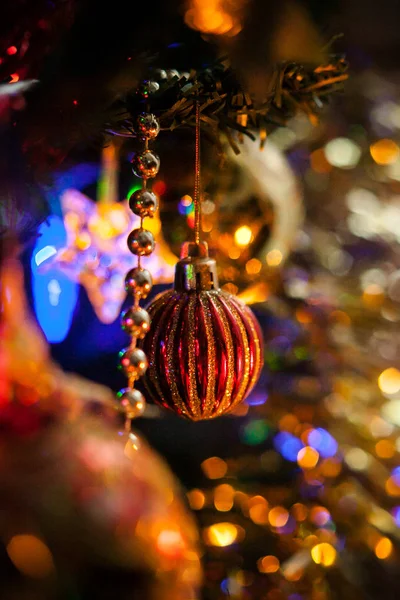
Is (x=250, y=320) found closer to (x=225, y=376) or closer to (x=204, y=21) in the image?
(x=225, y=376)

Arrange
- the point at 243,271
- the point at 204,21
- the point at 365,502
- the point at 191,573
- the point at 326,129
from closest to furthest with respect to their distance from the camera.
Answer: the point at 204,21, the point at 191,573, the point at 243,271, the point at 365,502, the point at 326,129

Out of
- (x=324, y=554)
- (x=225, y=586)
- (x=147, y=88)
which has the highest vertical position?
(x=147, y=88)

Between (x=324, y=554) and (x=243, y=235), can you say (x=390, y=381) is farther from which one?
(x=243, y=235)

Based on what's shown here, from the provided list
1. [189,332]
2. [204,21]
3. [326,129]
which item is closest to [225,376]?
[189,332]

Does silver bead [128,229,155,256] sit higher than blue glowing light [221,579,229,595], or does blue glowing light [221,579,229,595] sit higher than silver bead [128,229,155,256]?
silver bead [128,229,155,256]

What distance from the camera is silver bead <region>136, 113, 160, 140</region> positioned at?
40cm

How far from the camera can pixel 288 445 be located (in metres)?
0.98

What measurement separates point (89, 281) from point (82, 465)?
482mm

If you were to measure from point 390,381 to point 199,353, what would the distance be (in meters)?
0.66

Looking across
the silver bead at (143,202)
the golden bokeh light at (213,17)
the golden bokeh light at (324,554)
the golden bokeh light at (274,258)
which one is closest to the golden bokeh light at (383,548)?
the golden bokeh light at (324,554)

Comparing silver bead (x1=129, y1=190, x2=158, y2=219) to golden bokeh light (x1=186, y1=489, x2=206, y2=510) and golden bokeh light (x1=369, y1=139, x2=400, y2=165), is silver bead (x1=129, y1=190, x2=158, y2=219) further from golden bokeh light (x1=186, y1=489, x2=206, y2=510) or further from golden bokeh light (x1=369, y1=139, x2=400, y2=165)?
golden bokeh light (x1=369, y1=139, x2=400, y2=165)

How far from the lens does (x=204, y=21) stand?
0.28 metres

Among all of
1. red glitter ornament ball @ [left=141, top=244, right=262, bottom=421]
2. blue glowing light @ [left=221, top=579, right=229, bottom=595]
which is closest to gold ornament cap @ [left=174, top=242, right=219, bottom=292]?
red glitter ornament ball @ [left=141, top=244, right=262, bottom=421]

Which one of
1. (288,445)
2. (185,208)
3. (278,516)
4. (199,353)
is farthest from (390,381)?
(199,353)
